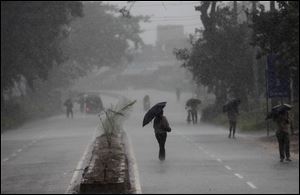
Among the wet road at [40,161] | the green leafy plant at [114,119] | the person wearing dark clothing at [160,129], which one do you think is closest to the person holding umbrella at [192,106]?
the green leafy plant at [114,119]

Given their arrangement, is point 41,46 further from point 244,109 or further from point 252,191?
point 244,109

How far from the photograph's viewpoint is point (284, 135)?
8812mm

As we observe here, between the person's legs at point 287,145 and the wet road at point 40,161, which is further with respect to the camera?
the wet road at point 40,161

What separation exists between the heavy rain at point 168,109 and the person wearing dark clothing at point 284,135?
0.05 ft

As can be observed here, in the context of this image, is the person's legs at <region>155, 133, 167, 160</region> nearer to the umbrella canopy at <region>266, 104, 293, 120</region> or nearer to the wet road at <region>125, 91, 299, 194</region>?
Answer: the umbrella canopy at <region>266, 104, 293, 120</region>

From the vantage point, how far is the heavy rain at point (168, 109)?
750cm

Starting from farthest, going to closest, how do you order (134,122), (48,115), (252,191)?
(48,115)
(252,191)
(134,122)

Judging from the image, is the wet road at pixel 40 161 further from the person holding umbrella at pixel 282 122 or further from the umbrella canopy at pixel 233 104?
the umbrella canopy at pixel 233 104

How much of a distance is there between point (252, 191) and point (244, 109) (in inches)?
699

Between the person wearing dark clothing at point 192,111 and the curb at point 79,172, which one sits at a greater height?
the person wearing dark clothing at point 192,111

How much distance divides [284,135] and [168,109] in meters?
1.50

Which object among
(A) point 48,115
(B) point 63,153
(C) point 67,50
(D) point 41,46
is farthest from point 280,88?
(C) point 67,50

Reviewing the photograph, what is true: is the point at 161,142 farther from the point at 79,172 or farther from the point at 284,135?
the point at 79,172

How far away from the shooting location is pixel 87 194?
378 inches
